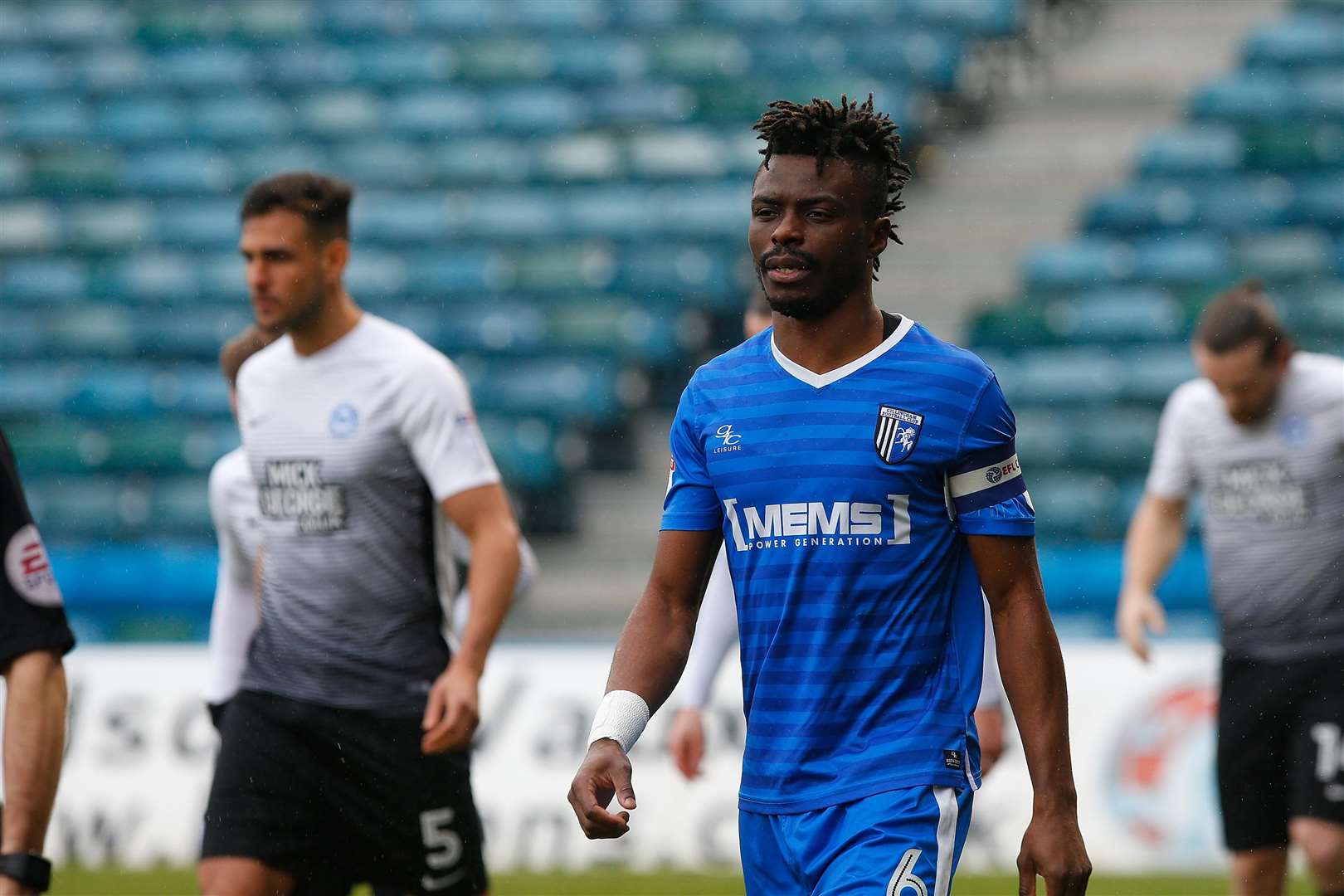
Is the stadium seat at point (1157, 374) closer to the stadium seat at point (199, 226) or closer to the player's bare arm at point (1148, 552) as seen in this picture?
the player's bare arm at point (1148, 552)

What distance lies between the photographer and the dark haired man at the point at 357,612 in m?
5.36

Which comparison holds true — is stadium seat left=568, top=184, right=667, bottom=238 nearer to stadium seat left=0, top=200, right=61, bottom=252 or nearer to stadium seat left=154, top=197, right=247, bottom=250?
stadium seat left=154, top=197, right=247, bottom=250

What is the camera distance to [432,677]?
554cm

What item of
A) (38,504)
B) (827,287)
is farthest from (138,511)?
(827,287)

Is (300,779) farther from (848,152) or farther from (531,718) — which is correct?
(531,718)

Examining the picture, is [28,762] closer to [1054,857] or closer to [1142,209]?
[1054,857]

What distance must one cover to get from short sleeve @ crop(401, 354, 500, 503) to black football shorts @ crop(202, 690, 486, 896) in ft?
2.25

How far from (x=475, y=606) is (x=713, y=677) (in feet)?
3.53

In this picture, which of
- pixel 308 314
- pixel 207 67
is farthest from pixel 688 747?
pixel 207 67

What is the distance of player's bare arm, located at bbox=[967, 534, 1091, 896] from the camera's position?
11.4ft

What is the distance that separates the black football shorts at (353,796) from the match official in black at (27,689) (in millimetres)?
1512

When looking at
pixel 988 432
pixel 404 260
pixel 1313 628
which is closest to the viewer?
pixel 988 432

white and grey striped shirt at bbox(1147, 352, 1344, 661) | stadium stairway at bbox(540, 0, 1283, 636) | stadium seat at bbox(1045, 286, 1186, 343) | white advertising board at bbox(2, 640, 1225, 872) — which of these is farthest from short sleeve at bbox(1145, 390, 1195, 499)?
stadium seat at bbox(1045, 286, 1186, 343)

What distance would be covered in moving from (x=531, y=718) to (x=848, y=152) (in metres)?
7.10
